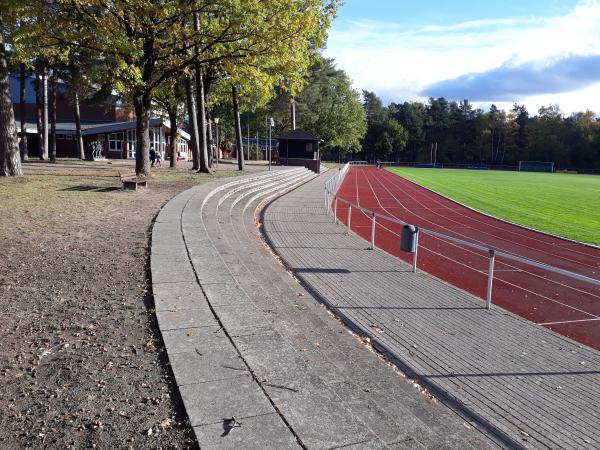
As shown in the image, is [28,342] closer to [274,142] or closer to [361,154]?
[274,142]

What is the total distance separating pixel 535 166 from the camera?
102m

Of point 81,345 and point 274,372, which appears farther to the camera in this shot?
point 81,345

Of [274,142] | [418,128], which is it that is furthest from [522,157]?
[274,142]

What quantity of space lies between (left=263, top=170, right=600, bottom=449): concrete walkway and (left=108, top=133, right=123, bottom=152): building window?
44.8 metres

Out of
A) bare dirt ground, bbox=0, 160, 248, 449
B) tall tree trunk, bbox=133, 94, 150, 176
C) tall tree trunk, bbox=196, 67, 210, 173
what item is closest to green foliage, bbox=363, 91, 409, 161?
tall tree trunk, bbox=196, 67, 210, 173

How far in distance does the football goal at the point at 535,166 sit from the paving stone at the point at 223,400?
108m

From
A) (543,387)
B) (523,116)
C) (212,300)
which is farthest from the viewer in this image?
(523,116)

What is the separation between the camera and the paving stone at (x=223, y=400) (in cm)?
342

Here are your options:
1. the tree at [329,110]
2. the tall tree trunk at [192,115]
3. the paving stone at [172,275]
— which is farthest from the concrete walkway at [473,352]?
the tree at [329,110]

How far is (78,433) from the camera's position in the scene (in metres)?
3.27

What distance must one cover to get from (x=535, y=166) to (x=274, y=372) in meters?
111

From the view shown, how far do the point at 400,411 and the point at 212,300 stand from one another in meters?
2.90

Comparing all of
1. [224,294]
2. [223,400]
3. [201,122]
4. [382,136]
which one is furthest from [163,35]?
[382,136]

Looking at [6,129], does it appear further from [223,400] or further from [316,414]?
[316,414]
